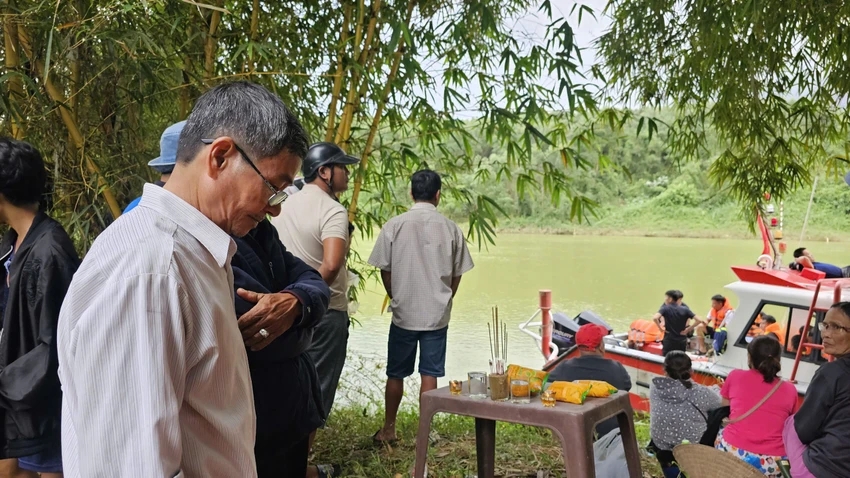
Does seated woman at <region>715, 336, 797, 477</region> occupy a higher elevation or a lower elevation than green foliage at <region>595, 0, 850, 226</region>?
lower

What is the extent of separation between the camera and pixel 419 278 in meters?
3.50

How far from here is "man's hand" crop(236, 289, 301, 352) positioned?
150 cm

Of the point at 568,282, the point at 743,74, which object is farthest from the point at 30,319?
the point at 568,282

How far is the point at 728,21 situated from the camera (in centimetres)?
330

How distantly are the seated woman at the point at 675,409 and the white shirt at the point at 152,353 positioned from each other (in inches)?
108

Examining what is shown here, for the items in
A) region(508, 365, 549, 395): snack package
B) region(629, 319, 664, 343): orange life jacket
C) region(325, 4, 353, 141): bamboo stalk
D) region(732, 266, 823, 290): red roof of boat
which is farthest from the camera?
region(629, 319, 664, 343): orange life jacket

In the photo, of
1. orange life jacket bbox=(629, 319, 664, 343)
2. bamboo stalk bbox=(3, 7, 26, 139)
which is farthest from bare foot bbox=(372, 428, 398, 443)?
orange life jacket bbox=(629, 319, 664, 343)

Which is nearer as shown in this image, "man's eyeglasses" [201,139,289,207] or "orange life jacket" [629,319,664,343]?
"man's eyeglasses" [201,139,289,207]

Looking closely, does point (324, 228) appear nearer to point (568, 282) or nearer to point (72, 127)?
point (72, 127)

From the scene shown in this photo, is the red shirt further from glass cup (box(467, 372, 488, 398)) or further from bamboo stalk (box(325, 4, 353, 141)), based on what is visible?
bamboo stalk (box(325, 4, 353, 141))

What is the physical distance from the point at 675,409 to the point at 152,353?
2960 mm

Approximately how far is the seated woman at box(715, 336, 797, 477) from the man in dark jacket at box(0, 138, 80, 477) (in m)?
2.56

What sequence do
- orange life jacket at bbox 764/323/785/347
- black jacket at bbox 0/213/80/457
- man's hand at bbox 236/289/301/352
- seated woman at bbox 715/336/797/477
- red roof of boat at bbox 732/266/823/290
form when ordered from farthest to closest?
orange life jacket at bbox 764/323/785/347 → red roof of boat at bbox 732/266/823/290 → seated woman at bbox 715/336/797/477 → black jacket at bbox 0/213/80/457 → man's hand at bbox 236/289/301/352

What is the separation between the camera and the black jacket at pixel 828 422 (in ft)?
8.31
